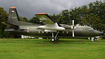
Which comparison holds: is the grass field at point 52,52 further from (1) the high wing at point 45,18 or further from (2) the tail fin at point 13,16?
(2) the tail fin at point 13,16

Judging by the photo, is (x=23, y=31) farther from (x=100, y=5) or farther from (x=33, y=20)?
(x=100, y=5)

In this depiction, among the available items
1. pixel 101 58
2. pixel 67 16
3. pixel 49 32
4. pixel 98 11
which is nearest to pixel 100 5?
pixel 98 11

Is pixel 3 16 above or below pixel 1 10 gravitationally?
below

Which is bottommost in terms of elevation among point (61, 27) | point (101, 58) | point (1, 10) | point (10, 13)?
point (101, 58)

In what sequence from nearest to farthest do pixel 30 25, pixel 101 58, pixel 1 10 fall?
pixel 101 58 → pixel 30 25 → pixel 1 10

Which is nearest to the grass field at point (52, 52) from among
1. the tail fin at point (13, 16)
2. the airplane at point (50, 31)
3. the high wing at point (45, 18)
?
the high wing at point (45, 18)

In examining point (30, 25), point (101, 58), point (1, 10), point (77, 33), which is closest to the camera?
point (101, 58)

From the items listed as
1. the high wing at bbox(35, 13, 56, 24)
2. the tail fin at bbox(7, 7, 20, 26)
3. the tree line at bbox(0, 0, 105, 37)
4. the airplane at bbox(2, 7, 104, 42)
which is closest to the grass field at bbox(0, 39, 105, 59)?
the high wing at bbox(35, 13, 56, 24)

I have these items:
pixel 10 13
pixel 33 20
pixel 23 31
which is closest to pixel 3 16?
pixel 33 20

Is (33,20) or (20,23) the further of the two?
(33,20)

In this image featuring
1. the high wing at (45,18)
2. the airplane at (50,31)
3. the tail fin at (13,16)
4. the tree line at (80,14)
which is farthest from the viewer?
the tree line at (80,14)

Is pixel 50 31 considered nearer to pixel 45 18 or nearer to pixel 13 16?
pixel 45 18

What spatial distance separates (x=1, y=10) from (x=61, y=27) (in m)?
37.0

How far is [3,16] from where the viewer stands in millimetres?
41250
